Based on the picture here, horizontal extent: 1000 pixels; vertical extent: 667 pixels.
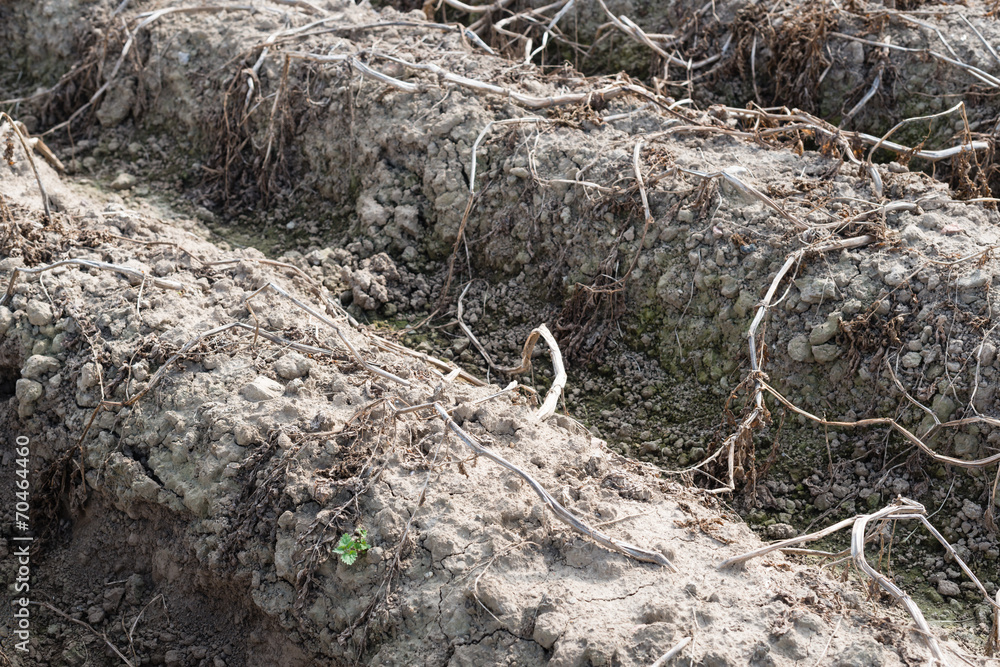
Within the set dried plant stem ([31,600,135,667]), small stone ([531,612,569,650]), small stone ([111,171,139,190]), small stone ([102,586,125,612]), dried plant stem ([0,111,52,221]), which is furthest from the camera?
small stone ([111,171,139,190])

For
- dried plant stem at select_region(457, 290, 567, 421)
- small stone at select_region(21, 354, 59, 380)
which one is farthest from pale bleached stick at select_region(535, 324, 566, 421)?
small stone at select_region(21, 354, 59, 380)

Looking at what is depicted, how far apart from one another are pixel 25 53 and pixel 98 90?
89 cm

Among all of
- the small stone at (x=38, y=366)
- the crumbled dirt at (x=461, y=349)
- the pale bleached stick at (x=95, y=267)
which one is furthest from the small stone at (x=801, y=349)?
the small stone at (x=38, y=366)

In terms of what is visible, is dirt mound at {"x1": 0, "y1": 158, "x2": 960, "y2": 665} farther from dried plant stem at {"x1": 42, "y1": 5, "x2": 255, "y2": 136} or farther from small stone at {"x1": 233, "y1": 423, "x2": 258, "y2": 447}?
dried plant stem at {"x1": 42, "y1": 5, "x2": 255, "y2": 136}

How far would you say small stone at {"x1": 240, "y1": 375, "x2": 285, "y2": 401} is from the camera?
10.3 feet

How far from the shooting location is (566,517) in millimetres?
2736

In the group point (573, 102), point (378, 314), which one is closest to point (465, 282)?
point (378, 314)

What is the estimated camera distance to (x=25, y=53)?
5.84 m

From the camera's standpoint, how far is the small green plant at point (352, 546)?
2.74 meters

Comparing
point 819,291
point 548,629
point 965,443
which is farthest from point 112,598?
point 965,443

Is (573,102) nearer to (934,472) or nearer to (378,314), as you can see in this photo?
(378,314)

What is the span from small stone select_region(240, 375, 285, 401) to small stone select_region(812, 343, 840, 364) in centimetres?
206

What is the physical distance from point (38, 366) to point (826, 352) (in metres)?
2.99

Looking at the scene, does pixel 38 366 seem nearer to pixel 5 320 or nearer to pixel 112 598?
pixel 5 320
